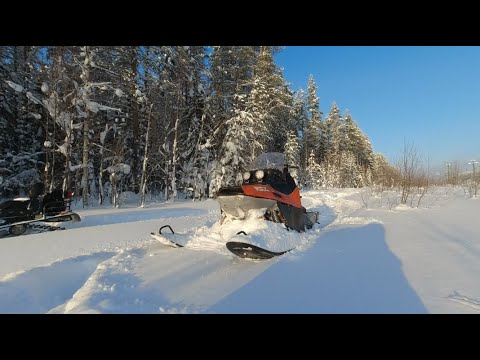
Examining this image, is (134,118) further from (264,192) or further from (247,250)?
(247,250)

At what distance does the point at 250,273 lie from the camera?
182 inches

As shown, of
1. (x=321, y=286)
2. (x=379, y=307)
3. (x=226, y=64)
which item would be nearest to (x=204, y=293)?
(x=321, y=286)

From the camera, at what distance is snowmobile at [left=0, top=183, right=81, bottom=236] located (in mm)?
9008

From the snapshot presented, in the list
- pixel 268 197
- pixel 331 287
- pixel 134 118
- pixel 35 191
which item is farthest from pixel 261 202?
pixel 134 118

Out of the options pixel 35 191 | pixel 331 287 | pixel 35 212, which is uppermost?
pixel 35 191

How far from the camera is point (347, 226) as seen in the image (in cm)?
871

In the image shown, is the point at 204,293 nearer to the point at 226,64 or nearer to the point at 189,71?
the point at 189,71

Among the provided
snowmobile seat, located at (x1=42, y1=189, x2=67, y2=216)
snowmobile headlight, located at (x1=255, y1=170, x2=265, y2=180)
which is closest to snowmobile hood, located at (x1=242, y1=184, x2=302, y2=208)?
snowmobile headlight, located at (x1=255, y1=170, x2=265, y2=180)

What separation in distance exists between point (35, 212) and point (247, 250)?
304 inches

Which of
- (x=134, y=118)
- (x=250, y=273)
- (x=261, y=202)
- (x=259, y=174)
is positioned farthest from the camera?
(x=134, y=118)

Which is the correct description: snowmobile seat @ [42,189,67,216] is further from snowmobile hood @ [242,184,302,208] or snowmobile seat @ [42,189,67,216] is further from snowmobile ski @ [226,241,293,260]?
snowmobile ski @ [226,241,293,260]

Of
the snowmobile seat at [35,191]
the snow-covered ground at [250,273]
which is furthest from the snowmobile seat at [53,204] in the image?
the snow-covered ground at [250,273]

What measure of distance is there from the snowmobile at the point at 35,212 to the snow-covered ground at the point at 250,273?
A: 1880 millimetres
